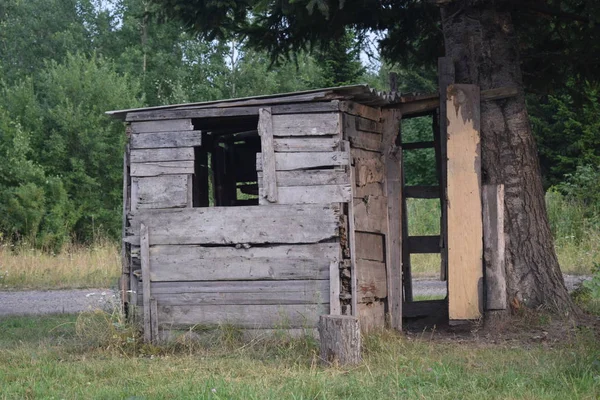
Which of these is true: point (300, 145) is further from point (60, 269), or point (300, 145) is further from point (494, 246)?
A: point (60, 269)

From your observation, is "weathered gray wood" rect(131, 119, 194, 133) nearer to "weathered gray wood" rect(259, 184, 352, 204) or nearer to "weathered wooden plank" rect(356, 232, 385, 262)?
"weathered gray wood" rect(259, 184, 352, 204)

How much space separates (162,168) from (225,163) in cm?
293

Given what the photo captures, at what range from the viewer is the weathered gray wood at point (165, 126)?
31.7 feet

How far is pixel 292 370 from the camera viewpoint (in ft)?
24.8

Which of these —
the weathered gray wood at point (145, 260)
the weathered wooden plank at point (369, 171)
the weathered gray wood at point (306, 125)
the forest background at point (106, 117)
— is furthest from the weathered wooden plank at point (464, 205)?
the forest background at point (106, 117)

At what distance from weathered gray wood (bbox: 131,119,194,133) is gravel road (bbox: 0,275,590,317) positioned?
153 inches

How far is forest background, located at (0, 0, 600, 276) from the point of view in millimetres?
23391

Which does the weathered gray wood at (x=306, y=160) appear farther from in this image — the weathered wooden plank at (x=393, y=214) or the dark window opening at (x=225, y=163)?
the dark window opening at (x=225, y=163)

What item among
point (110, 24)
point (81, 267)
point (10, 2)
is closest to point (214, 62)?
point (110, 24)

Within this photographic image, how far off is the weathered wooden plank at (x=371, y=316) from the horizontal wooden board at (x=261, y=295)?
2.42 ft

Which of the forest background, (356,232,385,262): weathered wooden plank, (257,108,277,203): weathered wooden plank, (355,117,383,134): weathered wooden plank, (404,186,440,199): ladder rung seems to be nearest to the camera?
(257,108,277,203): weathered wooden plank

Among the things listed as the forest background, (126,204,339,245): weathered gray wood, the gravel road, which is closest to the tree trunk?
(126,204,339,245): weathered gray wood

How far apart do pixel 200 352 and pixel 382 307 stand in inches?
104

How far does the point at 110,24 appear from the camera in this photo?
39.4 m
